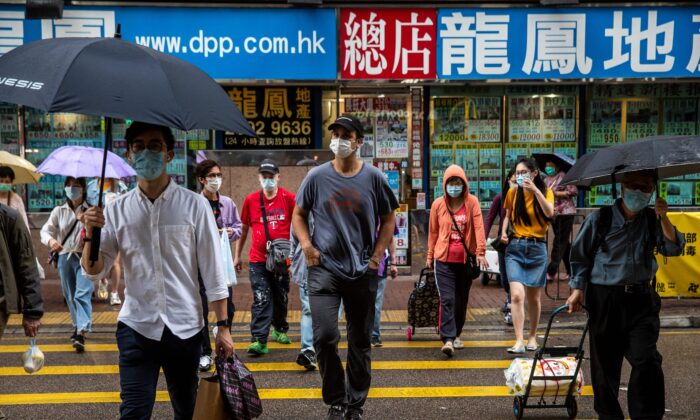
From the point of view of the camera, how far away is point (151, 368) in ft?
12.4

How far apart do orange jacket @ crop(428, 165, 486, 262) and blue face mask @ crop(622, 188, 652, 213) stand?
2.60 meters

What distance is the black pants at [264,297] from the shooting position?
24.9 ft

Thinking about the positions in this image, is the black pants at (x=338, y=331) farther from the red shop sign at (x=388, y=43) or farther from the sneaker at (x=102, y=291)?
the red shop sign at (x=388, y=43)

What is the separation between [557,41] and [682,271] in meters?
4.78

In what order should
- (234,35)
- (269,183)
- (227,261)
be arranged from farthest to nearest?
(234,35), (269,183), (227,261)

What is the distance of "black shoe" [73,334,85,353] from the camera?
7785mm

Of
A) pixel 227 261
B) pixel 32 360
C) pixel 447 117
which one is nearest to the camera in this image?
pixel 32 360

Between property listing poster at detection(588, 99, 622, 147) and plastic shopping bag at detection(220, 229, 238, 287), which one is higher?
property listing poster at detection(588, 99, 622, 147)

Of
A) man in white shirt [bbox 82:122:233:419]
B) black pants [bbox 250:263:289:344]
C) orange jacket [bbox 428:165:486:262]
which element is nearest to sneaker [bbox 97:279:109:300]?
black pants [bbox 250:263:289:344]

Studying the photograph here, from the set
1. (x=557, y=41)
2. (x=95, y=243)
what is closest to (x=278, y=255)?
(x=95, y=243)

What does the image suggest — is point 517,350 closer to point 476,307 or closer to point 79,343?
point 476,307

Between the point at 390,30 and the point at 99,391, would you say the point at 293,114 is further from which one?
the point at 99,391

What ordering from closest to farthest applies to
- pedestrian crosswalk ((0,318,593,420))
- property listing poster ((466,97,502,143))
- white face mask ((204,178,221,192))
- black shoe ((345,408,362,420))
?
black shoe ((345,408,362,420))
pedestrian crosswalk ((0,318,593,420))
white face mask ((204,178,221,192))
property listing poster ((466,97,502,143))

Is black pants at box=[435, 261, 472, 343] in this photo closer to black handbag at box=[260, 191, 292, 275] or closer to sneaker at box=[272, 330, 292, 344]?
black handbag at box=[260, 191, 292, 275]
